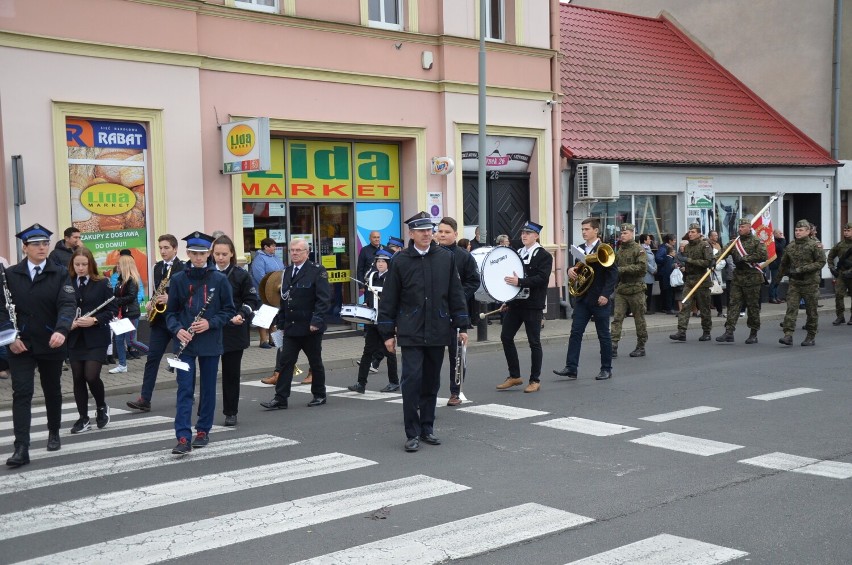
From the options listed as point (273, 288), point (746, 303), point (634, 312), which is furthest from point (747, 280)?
point (273, 288)

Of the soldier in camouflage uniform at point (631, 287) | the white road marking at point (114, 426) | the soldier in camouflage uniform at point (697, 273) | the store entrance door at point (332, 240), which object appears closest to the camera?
the white road marking at point (114, 426)

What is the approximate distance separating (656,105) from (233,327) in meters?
18.4

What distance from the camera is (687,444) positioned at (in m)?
8.14

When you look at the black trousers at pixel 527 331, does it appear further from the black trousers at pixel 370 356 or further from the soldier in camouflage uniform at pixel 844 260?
the soldier in camouflage uniform at pixel 844 260

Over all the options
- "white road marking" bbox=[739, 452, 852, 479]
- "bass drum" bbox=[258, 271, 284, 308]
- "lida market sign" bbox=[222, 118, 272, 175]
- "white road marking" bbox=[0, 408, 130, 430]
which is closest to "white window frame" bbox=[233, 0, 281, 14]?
"lida market sign" bbox=[222, 118, 272, 175]

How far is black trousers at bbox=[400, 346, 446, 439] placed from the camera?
817cm

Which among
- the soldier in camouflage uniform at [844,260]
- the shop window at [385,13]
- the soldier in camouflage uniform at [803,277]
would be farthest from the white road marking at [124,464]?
the soldier in camouflage uniform at [844,260]

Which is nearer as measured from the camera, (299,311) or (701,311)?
(299,311)

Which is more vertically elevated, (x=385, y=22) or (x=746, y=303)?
(x=385, y=22)

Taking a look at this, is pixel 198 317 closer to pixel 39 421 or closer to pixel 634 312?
pixel 39 421

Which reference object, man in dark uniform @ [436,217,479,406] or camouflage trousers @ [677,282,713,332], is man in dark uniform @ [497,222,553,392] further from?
camouflage trousers @ [677,282,713,332]

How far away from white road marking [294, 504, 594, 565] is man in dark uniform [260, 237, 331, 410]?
14.7 ft

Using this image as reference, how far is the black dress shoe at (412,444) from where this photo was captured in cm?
804

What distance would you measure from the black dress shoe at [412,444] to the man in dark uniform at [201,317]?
5.73 ft
